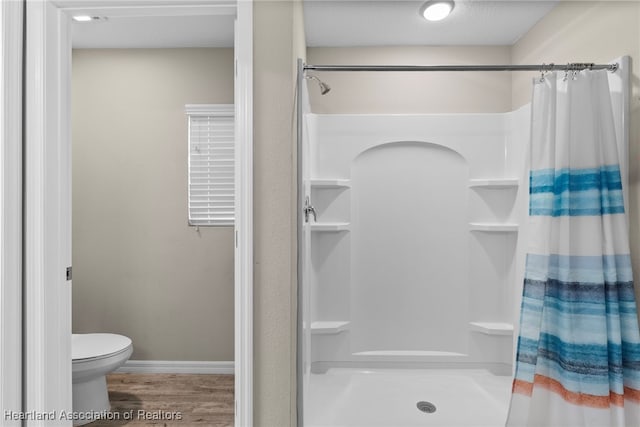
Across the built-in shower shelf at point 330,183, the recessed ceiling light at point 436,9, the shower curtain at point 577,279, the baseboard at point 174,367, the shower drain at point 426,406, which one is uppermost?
the recessed ceiling light at point 436,9

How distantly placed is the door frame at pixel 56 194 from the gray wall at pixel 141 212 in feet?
4.14

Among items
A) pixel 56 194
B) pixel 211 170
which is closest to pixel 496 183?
pixel 211 170

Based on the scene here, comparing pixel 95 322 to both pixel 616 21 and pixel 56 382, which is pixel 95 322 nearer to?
pixel 56 382

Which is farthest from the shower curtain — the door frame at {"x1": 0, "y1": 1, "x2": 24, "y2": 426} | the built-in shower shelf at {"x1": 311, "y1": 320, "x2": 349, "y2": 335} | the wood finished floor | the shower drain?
the door frame at {"x1": 0, "y1": 1, "x2": 24, "y2": 426}

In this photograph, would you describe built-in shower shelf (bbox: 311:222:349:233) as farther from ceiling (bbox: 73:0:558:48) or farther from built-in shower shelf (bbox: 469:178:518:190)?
ceiling (bbox: 73:0:558:48)

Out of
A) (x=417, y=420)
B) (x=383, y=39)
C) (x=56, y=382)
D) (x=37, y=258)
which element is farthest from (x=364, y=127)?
(x=56, y=382)

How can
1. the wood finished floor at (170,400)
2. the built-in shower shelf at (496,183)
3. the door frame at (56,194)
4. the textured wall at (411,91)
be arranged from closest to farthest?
1. the door frame at (56,194)
2. the wood finished floor at (170,400)
3. the built-in shower shelf at (496,183)
4. the textured wall at (411,91)

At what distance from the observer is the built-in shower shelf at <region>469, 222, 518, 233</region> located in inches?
94.8

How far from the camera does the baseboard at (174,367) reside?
2.91 m

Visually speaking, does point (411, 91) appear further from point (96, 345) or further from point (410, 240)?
point (96, 345)

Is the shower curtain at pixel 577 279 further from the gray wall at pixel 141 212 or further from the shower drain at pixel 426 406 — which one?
the gray wall at pixel 141 212

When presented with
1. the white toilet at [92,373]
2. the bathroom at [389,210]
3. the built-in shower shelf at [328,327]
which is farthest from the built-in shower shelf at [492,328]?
the white toilet at [92,373]

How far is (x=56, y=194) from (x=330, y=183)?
1.43 meters

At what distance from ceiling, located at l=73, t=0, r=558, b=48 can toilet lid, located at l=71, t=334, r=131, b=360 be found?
6.15 ft
